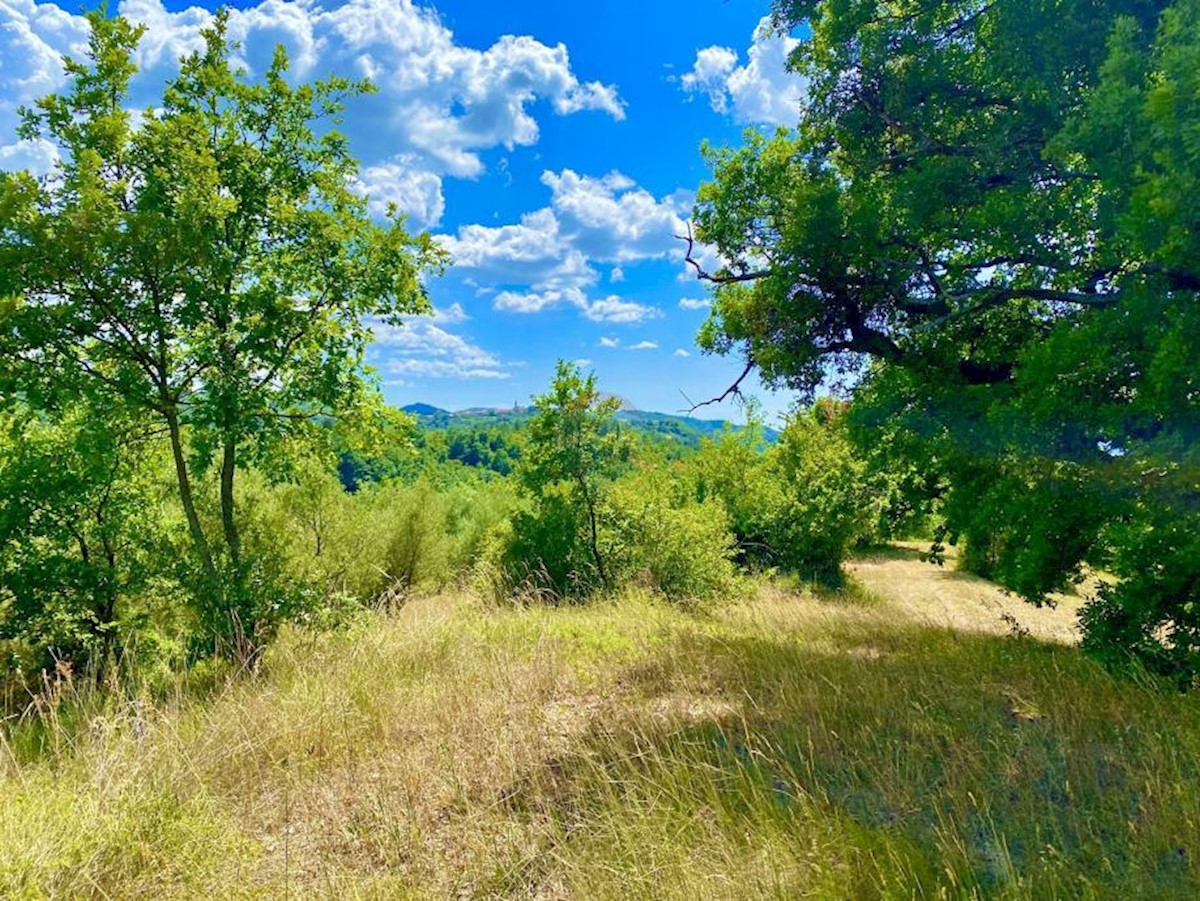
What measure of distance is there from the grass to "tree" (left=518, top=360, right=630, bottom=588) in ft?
30.0

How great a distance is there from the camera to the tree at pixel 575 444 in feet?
47.1

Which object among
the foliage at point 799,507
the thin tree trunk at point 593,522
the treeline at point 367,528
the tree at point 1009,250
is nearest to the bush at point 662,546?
the treeline at point 367,528

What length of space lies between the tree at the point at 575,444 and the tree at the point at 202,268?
528 cm

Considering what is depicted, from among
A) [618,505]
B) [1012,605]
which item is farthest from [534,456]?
[1012,605]

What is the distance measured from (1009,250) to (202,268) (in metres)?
9.74

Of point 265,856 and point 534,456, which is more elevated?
point 534,456

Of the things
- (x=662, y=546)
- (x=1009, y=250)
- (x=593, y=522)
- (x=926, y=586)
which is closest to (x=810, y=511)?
(x=926, y=586)

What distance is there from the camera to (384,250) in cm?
909

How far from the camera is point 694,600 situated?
981cm

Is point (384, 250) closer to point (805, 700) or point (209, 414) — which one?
point (209, 414)

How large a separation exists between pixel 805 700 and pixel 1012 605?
18.1m

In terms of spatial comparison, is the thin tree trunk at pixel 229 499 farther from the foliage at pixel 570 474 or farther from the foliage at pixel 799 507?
the foliage at pixel 799 507

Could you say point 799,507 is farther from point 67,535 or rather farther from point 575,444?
point 67,535

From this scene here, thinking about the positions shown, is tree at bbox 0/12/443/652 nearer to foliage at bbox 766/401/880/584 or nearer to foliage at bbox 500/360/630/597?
foliage at bbox 500/360/630/597
